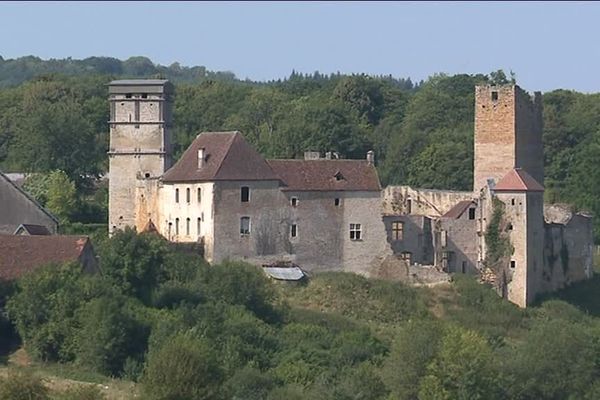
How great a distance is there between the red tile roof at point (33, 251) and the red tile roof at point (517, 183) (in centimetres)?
1220

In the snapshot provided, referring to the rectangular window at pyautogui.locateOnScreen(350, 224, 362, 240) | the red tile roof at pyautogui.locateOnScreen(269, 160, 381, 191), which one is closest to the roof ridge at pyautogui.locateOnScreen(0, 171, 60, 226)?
the red tile roof at pyautogui.locateOnScreen(269, 160, 381, 191)

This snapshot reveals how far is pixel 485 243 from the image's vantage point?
193 feet

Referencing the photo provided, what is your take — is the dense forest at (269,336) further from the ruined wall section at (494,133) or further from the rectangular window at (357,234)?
the ruined wall section at (494,133)

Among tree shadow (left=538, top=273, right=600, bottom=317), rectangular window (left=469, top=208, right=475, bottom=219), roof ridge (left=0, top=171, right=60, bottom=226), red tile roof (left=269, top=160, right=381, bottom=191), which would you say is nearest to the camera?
roof ridge (left=0, top=171, right=60, bottom=226)

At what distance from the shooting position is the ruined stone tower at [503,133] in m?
60.9

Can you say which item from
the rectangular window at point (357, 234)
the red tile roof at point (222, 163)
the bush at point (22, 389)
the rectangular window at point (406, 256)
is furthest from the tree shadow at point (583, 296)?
the bush at point (22, 389)

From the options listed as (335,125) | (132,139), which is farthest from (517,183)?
(335,125)

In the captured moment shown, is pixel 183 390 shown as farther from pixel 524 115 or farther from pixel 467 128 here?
pixel 467 128

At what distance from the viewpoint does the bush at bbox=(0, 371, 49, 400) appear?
144 ft

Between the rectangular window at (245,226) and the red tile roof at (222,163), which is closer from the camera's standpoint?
the rectangular window at (245,226)

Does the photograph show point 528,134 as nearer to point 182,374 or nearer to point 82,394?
point 182,374

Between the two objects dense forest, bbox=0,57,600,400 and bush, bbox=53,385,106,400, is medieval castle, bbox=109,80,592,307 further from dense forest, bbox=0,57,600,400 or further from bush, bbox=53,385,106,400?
bush, bbox=53,385,106,400

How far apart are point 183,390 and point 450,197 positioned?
17.3 metres

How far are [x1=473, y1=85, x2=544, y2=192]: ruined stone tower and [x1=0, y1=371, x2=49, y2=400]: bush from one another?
1988cm
